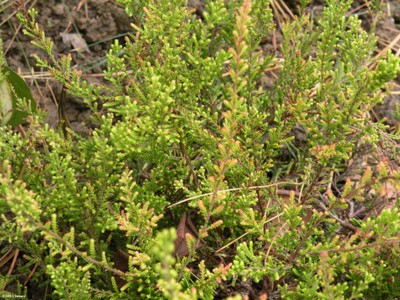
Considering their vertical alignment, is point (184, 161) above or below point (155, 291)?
above

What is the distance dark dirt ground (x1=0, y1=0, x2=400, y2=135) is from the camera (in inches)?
121

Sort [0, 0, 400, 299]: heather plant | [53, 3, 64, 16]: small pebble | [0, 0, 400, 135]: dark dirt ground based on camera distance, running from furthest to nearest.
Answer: [53, 3, 64, 16]: small pebble → [0, 0, 400, 135]: dark dirt ground → [0, 0, 400, 299]: heather plant

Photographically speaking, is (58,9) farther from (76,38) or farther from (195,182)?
(195,182)

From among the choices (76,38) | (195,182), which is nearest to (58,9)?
(76,38)

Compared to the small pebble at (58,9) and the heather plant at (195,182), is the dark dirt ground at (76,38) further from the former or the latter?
the heather plant at (195,182)

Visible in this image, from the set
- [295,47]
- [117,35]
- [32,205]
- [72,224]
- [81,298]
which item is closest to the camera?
[32,205]

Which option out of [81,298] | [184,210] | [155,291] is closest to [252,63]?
[184,210]

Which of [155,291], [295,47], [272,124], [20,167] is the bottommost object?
[155,291]

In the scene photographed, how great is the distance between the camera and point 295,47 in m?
2.39

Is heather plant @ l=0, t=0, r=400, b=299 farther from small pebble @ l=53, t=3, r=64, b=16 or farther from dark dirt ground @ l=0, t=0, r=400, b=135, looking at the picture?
small pebble @ l=53, t=3, r=64, b=16

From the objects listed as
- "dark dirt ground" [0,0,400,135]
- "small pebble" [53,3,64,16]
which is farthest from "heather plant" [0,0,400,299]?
"small pebble" [53,3,64,16]

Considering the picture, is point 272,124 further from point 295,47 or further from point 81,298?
point 81,298

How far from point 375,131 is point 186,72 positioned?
790mm

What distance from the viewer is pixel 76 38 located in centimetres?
325
